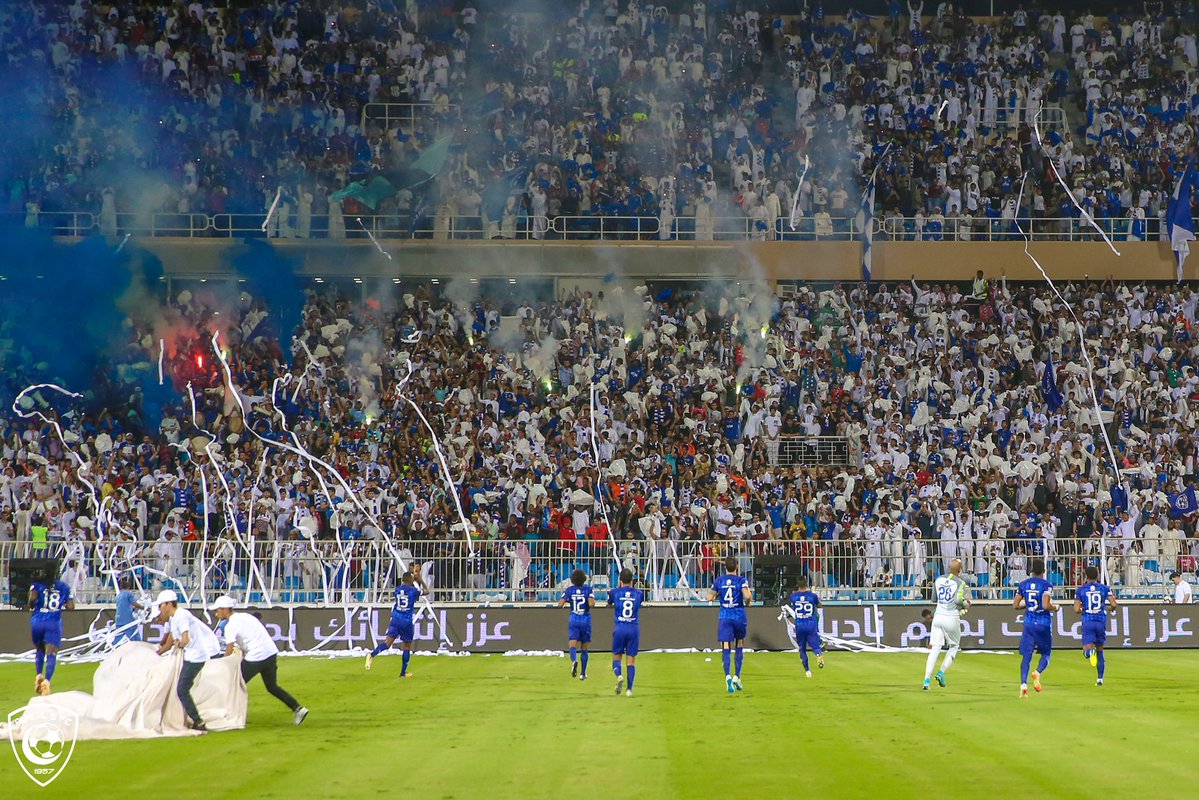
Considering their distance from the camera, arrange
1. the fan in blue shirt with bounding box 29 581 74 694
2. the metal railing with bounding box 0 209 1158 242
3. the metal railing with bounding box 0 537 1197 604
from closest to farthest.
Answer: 1. the fan in blue shirt with bounding box 29 581 74 694
2. the metal railing with bounding box 0 537 1197 604
3. the metal railing with bounding box 0 209 1158 242

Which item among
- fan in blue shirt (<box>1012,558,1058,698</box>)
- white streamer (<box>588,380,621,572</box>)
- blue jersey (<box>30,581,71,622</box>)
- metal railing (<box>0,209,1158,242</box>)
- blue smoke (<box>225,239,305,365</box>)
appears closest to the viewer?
fan in blue shirt (<box>1012,558,1058,698</box>)

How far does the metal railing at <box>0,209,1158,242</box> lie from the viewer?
39750 millimetres

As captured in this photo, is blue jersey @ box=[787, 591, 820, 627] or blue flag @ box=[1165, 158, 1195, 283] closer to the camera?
blue jersey @ box=[787, 591, 820, 627]

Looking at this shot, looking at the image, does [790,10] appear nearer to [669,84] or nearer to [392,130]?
[669,84]

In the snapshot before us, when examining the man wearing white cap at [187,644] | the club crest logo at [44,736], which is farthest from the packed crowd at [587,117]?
the club crest logo at [44,736]

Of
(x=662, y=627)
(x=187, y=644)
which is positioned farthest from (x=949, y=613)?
(x=187, y=644)

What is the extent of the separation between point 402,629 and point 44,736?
939cm

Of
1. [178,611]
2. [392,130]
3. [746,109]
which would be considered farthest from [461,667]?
[746,109]

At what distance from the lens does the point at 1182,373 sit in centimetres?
3647

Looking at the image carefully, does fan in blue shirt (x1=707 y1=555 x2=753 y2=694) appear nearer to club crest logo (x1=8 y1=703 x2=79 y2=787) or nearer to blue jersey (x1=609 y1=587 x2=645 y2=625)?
blue jersey (x1=609 y1=587 x2=645 y2=625)

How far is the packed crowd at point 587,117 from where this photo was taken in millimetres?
40219

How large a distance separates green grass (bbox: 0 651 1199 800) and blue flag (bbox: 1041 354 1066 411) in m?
12.9

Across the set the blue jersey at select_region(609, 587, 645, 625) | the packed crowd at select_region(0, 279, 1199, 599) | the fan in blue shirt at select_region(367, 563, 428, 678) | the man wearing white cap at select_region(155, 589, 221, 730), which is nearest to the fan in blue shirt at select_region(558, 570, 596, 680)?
the blue jersey at select_region(609, 587, 645, 625)

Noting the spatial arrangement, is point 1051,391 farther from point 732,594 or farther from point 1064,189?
point 732,594
